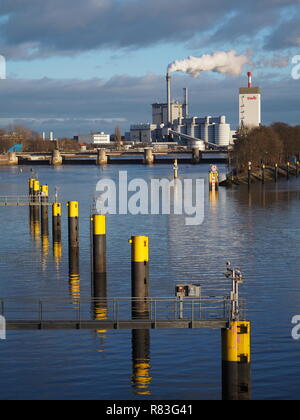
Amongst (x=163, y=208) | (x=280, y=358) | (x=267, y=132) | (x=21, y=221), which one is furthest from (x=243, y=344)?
(x=267, y=132)

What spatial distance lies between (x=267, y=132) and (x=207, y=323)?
98.1m

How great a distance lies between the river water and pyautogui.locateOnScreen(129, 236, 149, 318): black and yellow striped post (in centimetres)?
114

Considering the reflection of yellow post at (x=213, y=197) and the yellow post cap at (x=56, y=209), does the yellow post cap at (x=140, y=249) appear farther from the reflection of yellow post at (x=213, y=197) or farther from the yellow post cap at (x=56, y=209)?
the reflection of yellow post at (x=213, y=197)

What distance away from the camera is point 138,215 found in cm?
6581

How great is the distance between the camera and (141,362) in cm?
2359

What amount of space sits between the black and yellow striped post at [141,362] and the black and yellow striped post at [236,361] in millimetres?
2830

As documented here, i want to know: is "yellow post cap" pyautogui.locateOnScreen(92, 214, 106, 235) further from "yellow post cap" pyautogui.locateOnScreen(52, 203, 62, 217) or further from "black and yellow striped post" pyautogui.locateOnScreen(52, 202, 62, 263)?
"yellow post cap" pyautogui.locateOnScreen(52, 203, 62, 217)

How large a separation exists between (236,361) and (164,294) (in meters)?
13.6

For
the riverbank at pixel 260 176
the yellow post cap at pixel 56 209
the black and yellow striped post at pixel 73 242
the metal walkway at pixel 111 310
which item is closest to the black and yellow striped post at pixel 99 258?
the metal walkway at pixel 111 310

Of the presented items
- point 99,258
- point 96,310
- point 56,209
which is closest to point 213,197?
point 56,209

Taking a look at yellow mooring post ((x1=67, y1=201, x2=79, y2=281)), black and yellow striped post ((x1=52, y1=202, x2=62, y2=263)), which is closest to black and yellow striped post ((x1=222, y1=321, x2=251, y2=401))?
yellow mooring post ((x1=67, y1=201, x2=79, y2=281))

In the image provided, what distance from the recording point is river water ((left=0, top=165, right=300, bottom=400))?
21734mm

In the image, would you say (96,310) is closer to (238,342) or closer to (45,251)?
(238,342)

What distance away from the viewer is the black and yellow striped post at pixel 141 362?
21656 millimetres
